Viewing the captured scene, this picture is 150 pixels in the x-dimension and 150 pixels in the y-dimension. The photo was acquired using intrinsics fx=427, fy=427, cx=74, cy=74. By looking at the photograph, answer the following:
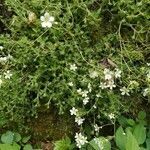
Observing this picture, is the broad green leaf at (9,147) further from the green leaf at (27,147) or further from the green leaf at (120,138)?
the green leaf at (120,138)

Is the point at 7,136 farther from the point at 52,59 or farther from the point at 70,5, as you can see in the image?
the point at 70,5

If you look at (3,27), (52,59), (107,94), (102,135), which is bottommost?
(102,135)

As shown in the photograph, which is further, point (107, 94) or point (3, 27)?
point (3, 27)

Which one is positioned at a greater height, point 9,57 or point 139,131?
point 9,57

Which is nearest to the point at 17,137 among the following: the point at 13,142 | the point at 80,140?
the point at 13,142

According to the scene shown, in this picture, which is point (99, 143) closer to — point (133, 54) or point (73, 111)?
point (73, 111)

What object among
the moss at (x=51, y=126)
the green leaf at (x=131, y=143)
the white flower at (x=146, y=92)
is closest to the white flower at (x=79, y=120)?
the moss at (x=51, y=126)

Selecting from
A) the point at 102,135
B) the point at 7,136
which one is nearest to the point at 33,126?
the point at 7,136
